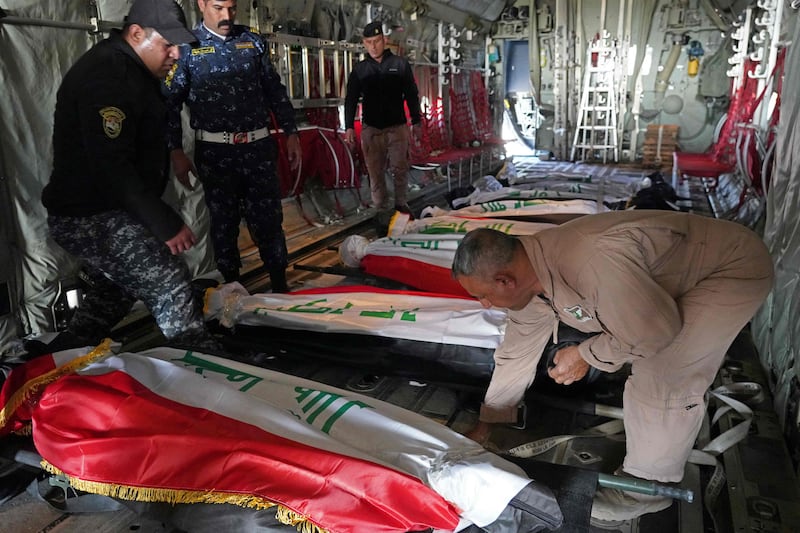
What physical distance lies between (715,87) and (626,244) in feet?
31.6

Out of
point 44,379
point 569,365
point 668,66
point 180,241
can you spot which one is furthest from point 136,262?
point 668,66

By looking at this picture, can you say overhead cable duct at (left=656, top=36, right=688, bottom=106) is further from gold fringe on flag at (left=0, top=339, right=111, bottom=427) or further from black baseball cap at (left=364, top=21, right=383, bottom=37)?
gold fringe on flag at (left=0, top=339, right=111, bottom=427)

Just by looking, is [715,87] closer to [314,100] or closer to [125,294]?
[314,100]

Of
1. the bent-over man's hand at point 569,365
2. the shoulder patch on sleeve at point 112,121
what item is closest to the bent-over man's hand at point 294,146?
the shoulder patch on sleeve at point 112,121

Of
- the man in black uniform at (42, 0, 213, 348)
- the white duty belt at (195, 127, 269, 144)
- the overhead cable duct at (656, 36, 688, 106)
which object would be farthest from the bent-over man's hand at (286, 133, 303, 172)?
the overhead cable duct at (656, 36, 688, 106)

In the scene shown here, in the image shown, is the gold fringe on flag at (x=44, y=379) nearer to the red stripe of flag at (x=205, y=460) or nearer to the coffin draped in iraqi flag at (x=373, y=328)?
the red stripe of flag at (x=205, y=460)

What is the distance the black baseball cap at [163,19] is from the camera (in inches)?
81.0

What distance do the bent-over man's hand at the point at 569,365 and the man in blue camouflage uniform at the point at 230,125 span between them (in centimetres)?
210

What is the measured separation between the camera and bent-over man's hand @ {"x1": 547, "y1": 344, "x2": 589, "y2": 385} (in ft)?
6.10

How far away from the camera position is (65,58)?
9.45ft

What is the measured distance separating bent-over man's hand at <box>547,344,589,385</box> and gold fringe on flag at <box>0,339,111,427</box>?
1.58m

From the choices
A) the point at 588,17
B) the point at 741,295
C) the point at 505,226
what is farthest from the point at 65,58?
the point at 588,17

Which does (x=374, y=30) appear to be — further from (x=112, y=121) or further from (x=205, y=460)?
(x=205, y=460)

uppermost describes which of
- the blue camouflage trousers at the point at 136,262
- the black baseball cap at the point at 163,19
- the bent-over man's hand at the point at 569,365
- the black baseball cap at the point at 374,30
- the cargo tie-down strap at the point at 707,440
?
the black baseball cap at the point at 374,30
